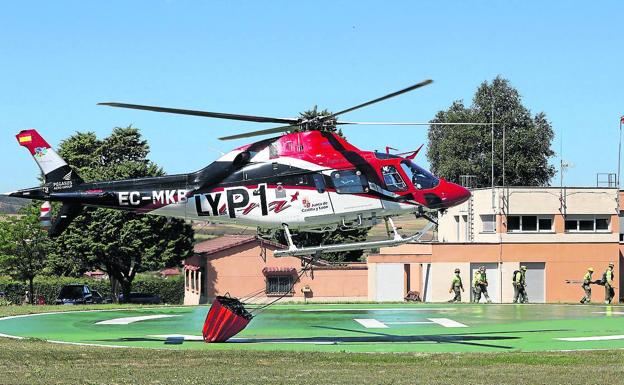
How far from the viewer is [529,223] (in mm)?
68062

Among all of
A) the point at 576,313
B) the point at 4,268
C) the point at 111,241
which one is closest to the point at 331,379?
the point at 576,313

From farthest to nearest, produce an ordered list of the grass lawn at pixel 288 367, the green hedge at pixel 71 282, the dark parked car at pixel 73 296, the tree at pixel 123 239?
the green hedge at pixel 71 282
the tree at pixel 123 239
the dark parked car at pixel 73 296
the grass lawn at pixel 288 367

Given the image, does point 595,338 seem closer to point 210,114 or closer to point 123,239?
point 210,114

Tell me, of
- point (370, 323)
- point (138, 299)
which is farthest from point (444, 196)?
point (138, 299)

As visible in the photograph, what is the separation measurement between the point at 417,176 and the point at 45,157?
407 inches

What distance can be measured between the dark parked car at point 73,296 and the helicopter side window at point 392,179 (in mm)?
35480

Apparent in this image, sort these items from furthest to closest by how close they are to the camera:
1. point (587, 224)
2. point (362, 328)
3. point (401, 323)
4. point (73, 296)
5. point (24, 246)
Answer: point (24, 246)
point (587, 224)
point (73, 296)
point (401, 323)
point (362, 328)

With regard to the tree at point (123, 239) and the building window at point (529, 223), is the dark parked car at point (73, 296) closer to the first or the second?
the tree at point (123, 239)

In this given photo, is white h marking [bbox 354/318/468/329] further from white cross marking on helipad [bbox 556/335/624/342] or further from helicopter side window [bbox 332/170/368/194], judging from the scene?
helicopter side window [bbox 332/170/368/194]

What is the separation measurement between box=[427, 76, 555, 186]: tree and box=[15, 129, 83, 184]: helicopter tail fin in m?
103

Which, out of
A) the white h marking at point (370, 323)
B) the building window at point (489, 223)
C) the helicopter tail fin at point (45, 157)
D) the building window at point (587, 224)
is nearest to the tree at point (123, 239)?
the building window at point (489, 223)

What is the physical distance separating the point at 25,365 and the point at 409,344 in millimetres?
10041

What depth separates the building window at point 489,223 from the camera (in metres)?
69.1

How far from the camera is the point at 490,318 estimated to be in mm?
34688
